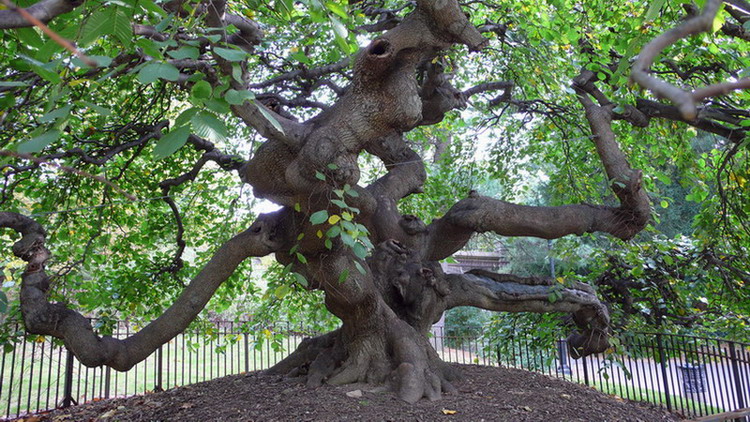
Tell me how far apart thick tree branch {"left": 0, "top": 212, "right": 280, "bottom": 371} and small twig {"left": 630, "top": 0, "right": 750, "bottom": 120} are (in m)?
4.13

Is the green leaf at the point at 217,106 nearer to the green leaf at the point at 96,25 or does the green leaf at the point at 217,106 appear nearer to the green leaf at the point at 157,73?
the green leaf at the point at 157,73

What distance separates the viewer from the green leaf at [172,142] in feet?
4.75

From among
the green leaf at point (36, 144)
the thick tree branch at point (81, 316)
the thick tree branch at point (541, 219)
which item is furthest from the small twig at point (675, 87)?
the thick tree branch at point (541, 219)

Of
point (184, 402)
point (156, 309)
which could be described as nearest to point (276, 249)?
point (184, 402)

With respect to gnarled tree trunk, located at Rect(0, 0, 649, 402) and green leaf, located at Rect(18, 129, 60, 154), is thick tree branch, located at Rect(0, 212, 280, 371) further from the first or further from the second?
green leaf, located at Rect(18, 129, 60, 154)

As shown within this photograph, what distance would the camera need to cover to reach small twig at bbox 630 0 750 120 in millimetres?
612

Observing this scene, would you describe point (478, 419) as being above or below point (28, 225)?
below

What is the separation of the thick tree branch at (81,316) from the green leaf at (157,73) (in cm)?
306

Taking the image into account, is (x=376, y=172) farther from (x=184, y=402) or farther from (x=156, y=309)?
(x=184, y=402)

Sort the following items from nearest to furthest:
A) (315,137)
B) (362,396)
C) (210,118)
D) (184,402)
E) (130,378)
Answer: (210,118) < (315,137) < (362,396) < (184,402) < (130,378)

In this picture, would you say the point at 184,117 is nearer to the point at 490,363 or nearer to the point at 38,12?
the point at 38,12

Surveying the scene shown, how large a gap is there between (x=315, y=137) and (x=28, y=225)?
261 cm

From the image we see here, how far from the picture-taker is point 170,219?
7.32 meters

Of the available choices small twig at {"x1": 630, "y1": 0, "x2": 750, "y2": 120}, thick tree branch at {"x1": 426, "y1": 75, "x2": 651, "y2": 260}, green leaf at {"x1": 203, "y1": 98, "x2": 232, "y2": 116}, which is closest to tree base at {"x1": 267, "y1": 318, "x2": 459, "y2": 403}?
thick tree branch at {"x1": 426, "y1": 75, "x2": 651, "y2": 260}
